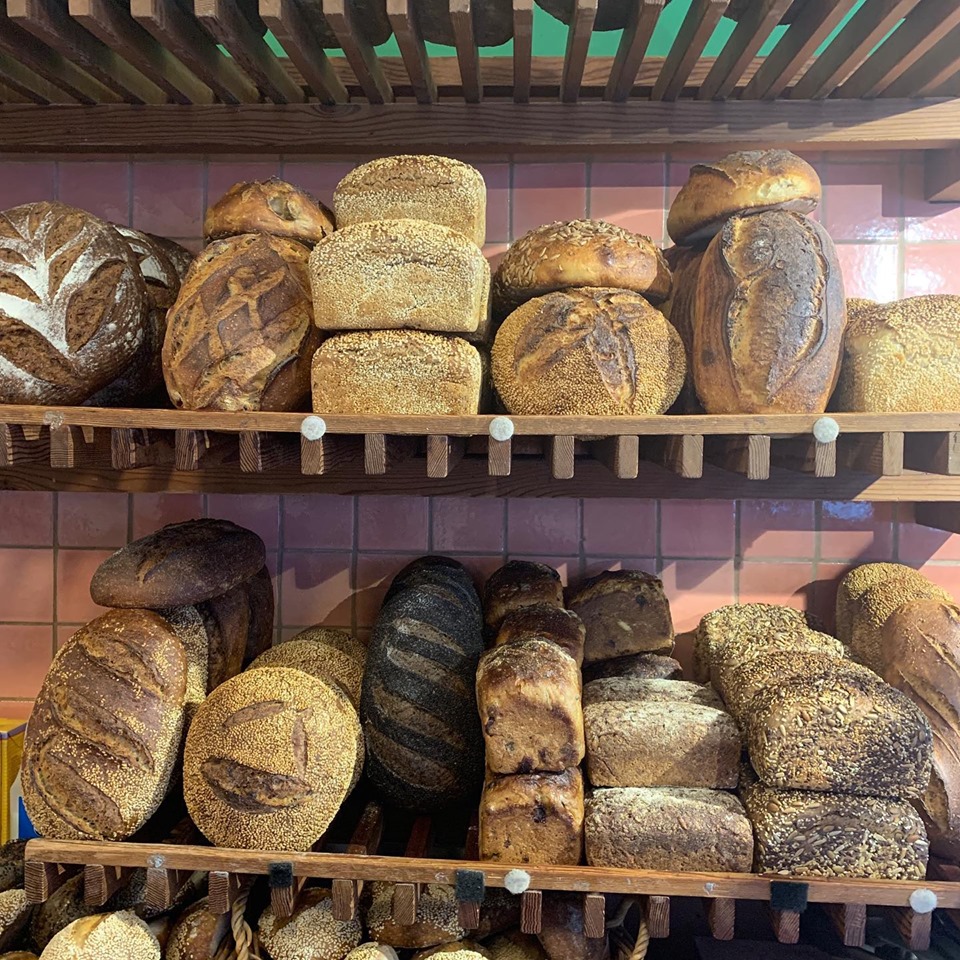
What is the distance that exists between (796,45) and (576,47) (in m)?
0.43

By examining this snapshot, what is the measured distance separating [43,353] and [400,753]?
100 cm

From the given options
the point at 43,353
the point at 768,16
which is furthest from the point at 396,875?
the point at 768,16

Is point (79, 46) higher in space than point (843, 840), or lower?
higher

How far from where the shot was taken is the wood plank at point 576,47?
1285 mm

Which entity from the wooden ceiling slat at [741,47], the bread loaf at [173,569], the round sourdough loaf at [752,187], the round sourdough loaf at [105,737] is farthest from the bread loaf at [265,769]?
the wooden ceiling slat at [741,47]

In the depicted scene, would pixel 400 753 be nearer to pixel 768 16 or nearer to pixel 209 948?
pixel 209 948

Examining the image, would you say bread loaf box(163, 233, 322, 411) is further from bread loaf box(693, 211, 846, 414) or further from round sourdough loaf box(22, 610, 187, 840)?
bread loaf box(693, 211, 846, 414)

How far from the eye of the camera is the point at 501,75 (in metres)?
1.71

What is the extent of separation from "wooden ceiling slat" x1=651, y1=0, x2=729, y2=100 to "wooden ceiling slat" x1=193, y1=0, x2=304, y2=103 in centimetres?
83

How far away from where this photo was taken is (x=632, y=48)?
56.4 inches

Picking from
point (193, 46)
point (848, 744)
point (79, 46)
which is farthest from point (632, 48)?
point (848, 744)

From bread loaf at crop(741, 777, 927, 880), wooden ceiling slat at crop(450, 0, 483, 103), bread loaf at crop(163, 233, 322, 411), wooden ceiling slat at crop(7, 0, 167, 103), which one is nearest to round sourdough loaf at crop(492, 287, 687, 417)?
bread loaf at crop(163, 233, 322, 411)

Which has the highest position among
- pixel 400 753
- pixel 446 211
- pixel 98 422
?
pixel 446 211

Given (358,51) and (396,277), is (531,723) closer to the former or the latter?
(396,277)
